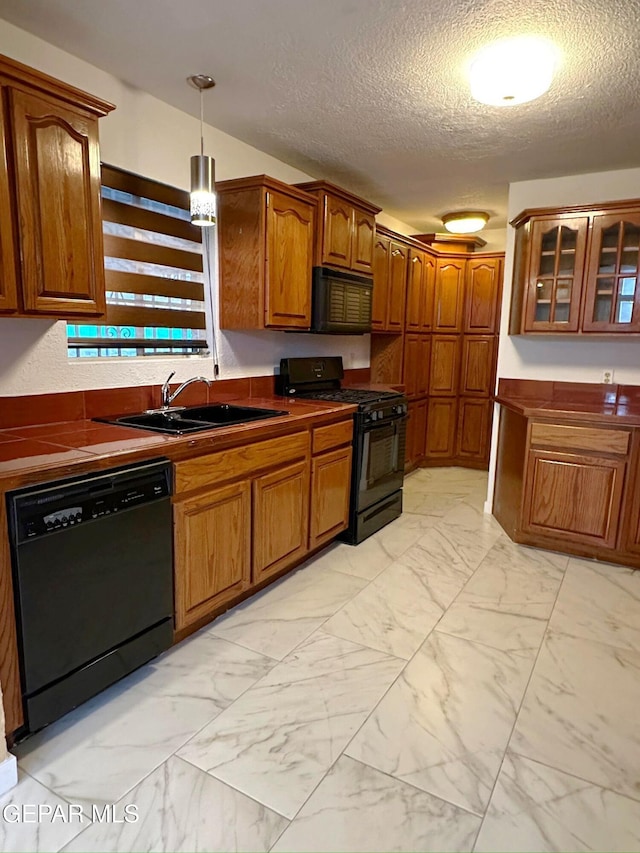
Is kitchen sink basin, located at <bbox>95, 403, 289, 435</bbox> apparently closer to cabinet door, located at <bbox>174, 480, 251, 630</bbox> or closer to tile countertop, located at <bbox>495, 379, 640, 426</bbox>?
cabinet door, located at <bbox>174, 480, 251, 630</bbox>

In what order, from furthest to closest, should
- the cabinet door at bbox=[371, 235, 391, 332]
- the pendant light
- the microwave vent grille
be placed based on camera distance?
the cabinet door at bbox=[371, 235, 391, 332]
the microwave vent grille
the pendant light

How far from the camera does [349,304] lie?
3689 millimetres

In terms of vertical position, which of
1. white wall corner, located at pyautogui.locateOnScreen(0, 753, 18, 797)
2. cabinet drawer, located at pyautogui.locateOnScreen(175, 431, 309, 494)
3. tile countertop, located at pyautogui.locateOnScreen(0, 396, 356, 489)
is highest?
tile countertop, located at pyautogui.locateOnScreen(0, 396, 356, 489)

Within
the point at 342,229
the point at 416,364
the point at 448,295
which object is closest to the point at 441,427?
the point at 416,364

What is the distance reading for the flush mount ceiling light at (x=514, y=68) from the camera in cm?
212

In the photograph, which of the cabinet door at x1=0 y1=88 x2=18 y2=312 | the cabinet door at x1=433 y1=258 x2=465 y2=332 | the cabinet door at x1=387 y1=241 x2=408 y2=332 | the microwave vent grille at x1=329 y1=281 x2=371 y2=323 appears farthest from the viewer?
the cabinet door at x1=433 y1=258 x2=465 y2=332

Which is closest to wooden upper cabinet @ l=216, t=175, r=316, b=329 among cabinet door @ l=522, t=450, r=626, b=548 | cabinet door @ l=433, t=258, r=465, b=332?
cabinet door @ l=522, t=450, r=626, b=548

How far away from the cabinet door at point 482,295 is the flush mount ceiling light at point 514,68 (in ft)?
10.0

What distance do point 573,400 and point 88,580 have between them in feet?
11.0

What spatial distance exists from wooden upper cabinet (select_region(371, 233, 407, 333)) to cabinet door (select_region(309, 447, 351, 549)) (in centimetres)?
157

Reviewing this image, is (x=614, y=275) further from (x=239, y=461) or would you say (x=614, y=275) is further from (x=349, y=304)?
(x=239, y=461)

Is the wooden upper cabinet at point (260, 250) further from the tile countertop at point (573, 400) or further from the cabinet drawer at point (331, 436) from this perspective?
the tile countertop at point (573, 400)

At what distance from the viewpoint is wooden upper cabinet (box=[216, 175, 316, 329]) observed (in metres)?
2.92

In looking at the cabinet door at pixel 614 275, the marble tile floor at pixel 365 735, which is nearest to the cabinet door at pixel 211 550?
the marble tile floor at pixel 365 735
